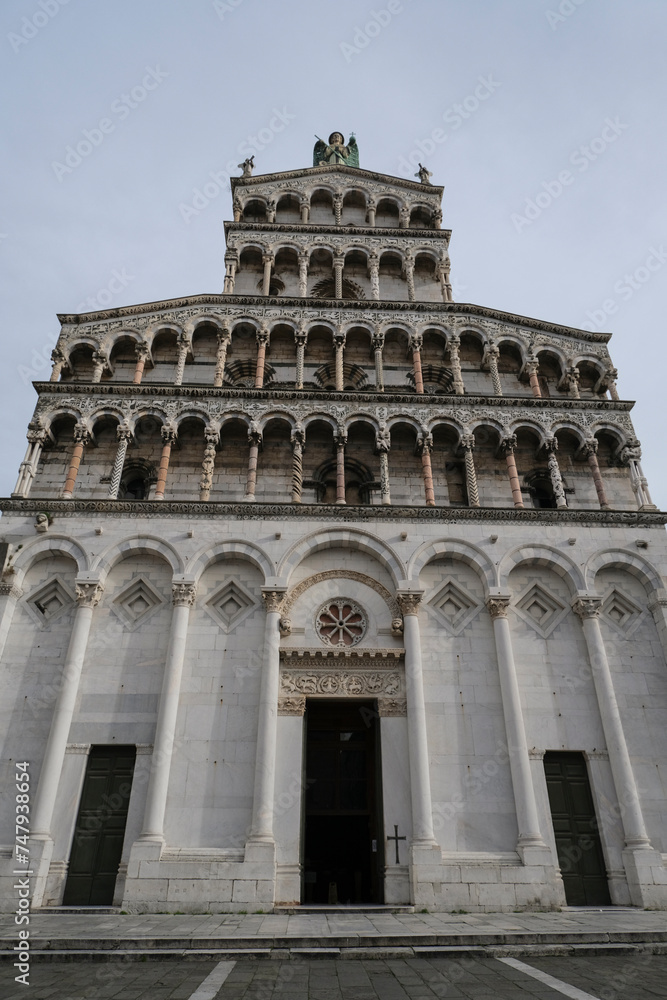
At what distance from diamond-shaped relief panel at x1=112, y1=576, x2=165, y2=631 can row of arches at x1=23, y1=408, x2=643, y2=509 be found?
2986 millimetres

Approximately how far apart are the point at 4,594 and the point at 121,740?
17.1 feet

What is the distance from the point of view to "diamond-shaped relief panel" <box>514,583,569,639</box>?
1709cm

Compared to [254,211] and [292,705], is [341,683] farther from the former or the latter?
[254,211]

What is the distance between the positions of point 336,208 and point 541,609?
65.8 feet

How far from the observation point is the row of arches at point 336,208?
27531 millimetres

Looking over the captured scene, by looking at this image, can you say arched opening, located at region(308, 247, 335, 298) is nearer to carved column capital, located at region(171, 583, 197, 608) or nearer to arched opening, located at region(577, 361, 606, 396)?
arched opening, located at region(577, 361, 606, 396)

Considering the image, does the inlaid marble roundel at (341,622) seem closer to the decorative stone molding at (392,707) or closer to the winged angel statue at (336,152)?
the decorative stone molding at (392,707)

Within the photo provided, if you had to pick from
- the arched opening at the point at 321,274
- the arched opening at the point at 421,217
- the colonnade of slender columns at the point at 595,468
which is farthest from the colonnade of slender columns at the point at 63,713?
the arched opening at the point at 421,217

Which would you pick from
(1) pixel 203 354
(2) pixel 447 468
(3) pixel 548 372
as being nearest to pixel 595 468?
(2) pixel 447 468

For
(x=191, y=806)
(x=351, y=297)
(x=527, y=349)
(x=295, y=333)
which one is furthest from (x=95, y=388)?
(x=527, y=349)

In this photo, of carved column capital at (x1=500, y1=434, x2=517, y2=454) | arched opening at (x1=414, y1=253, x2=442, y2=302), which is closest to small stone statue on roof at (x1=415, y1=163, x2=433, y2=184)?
arched opening at (x1=414, y1=253, x2=442, y2=302)

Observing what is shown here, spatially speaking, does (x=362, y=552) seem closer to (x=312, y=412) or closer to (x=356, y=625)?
(x=356, y=625)

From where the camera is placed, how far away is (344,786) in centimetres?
1636

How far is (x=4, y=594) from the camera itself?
16.5m
